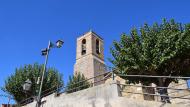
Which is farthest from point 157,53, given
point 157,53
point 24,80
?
point 24,80

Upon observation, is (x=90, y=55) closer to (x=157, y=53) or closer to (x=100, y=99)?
(x=157, y=53)

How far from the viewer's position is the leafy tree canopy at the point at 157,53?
15062 millimetres

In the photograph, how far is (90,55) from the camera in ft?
150

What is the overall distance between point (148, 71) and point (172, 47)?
7.05ft

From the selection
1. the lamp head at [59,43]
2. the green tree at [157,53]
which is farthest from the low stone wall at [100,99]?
the green tree at [157,53]

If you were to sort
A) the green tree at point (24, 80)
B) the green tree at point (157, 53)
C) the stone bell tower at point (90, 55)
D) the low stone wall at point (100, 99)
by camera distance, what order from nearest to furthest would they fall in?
the low stone wall at point (100, 99) → the green tree at point (157, 53) → the green tree at point (24, 80) → the stone bell tower at point (90, 55)

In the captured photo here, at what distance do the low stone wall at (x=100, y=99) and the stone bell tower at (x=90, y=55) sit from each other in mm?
27827

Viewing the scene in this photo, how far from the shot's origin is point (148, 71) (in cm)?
1567

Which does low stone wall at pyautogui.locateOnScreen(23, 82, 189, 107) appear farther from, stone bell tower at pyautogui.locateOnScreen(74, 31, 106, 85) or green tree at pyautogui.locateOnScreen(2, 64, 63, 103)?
stone bell tower at pyautogui.locateOnScreen(74, 31, 106, 85)

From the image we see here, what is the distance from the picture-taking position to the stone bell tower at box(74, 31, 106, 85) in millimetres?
43469

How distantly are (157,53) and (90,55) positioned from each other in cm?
3091

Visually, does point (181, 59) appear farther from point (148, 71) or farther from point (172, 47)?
point (148, 71)

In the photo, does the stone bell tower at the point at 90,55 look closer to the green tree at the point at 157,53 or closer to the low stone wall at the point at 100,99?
the green tree at the point at 157,53

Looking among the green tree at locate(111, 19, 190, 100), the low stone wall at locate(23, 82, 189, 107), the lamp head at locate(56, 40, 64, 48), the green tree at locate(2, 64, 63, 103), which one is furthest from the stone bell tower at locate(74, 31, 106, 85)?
the lamp head at locate(56, 40, 64, 48)
